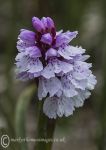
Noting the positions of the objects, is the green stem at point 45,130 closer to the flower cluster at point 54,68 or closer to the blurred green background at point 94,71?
the flower cluster at point 54,68

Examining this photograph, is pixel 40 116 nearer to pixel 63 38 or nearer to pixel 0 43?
pixel 63 38

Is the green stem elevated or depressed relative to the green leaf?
depressed

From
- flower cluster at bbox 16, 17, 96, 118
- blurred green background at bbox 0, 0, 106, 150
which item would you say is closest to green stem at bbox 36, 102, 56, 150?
flower cluster at bbox 16, 17, 96, 118

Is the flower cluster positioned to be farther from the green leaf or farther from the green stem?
the green leaf

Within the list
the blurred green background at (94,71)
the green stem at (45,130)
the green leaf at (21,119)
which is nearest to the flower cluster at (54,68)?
the green stem at (45,130)

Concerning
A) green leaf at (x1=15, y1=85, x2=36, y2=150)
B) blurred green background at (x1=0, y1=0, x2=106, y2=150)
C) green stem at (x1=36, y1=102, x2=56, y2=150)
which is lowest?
green stem at (x1=36, y1=102, x2=56, y2=150)

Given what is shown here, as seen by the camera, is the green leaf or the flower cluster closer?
the flower cluster
